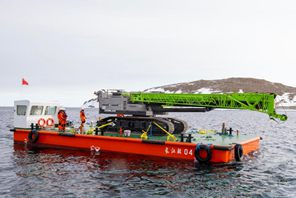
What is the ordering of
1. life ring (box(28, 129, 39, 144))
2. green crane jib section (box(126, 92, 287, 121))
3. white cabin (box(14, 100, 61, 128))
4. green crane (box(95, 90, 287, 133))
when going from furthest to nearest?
white cabin (box(14, 100, 61, 128))
life ring (box(28, 129, 39, 144))
green crane (box(95, 90, 287, 133))
green crane jib section (box(126, 92, 287, 121))

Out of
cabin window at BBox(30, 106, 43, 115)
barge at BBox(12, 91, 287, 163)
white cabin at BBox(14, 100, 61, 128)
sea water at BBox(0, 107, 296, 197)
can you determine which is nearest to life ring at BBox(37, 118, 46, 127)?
barge at BBox(12, 91, 287, 163)

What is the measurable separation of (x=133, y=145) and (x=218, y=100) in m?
5.92

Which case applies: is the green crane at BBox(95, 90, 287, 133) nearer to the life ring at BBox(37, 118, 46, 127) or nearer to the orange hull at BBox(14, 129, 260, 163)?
the orange hull at BBox(14, 129, 260, 163)

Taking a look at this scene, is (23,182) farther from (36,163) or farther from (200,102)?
(200,102)

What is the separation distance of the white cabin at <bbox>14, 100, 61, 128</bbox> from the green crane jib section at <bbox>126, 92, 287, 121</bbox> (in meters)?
7.90

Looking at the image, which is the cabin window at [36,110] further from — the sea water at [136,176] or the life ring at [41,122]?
the sea water at [136,176]

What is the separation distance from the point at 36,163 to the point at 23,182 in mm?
4065

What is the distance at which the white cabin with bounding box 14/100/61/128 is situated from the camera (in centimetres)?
2559

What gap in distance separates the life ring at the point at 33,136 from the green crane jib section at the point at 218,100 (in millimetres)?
7702

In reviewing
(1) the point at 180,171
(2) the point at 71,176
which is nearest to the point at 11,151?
(2) the point at 71,176

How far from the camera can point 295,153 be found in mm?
24406

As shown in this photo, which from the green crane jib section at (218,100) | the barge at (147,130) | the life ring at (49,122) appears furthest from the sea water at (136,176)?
the life ring at (49,122)

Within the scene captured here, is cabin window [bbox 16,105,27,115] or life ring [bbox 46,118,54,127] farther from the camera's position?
life ring [bbox 46,118,54,127]

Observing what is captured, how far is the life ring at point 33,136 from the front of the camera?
2428 centimetres
